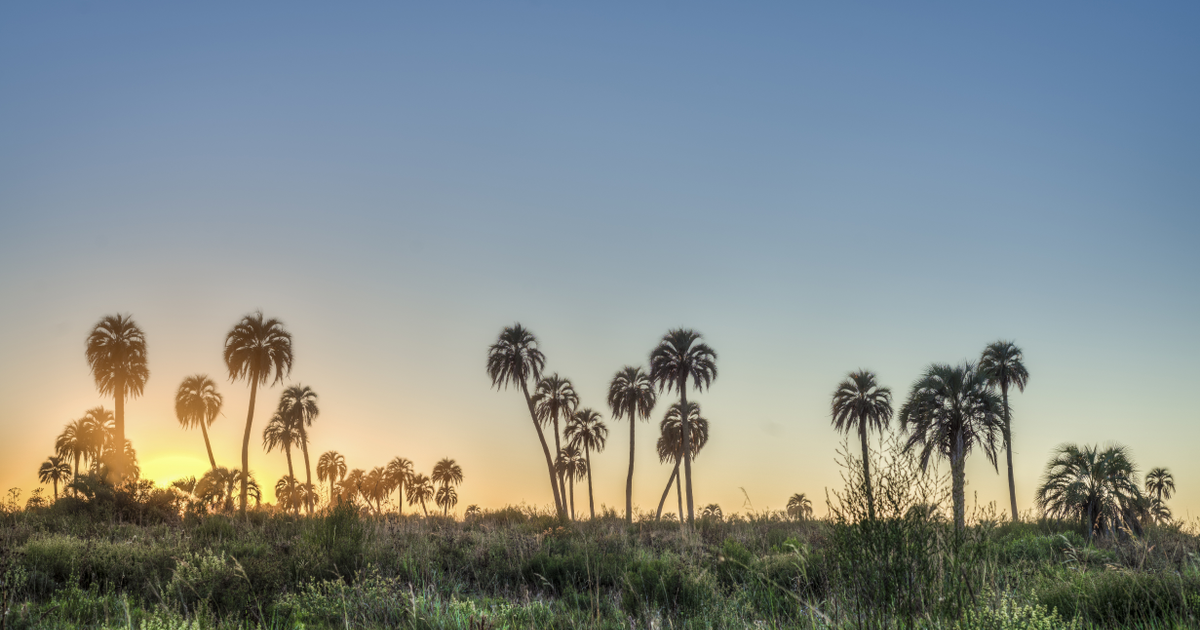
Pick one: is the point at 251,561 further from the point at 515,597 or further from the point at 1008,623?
the point at 1008,623

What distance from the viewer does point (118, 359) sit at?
38.5 m

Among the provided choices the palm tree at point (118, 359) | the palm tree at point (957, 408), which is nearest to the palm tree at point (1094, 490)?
the palm tree at point (957, 408)

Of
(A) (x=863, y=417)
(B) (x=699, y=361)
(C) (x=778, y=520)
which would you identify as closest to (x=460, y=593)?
(C) (x=778, y=520)

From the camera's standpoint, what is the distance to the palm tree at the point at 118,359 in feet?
125

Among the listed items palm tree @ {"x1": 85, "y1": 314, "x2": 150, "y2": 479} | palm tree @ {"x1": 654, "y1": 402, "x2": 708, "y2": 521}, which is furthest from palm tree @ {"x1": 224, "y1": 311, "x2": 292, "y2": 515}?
palm tree @ {"x1": 654, "y1": 402, "x2": 708, "y2": 521}

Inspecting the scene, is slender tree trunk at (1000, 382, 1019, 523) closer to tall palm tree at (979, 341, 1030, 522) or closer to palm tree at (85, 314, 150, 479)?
tall palm tree at (979, 341, 1030, 522)

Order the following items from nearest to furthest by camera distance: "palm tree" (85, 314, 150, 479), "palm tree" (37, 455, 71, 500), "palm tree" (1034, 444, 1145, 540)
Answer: "palm tree" (1034, 444, 1145, 540)
"palm tree" (85, 314, 150, 479)
"palm tree" (37, 455, 71, 500)

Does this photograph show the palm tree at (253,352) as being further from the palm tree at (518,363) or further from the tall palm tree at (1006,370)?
the tall palm tree at (1006,370)

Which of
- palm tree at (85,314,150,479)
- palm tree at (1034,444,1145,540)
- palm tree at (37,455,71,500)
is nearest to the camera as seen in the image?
palm tree at (1034,444,1145,540)

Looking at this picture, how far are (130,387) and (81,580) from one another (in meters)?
32.5

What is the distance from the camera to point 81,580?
12.1m

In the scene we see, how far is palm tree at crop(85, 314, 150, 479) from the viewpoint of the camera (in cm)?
3812

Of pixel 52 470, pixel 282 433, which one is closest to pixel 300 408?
pixel 282 433

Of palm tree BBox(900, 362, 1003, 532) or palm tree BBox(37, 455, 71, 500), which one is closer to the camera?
palm tree BBox(900, 362, 1003, 532)
